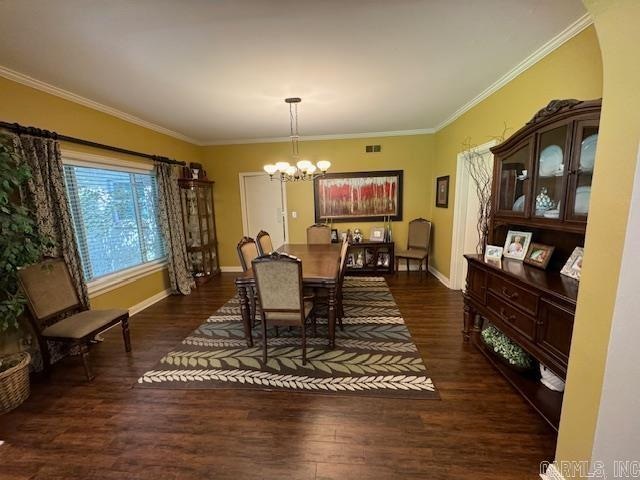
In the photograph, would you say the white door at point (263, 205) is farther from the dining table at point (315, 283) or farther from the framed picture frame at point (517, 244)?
the framed picture frame at point (517, 244)

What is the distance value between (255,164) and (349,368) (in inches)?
162

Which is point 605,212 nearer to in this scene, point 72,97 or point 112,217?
point 72,97

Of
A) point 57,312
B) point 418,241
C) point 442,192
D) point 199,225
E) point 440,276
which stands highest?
point 442,192

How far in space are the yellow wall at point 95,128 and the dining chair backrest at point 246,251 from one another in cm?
176

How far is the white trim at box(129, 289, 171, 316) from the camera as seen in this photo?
3572 millimetres

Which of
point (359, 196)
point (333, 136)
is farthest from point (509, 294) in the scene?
point (333, 136)

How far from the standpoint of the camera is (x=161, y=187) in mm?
3930

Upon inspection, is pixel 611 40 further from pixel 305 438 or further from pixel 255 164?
pixel 255 164

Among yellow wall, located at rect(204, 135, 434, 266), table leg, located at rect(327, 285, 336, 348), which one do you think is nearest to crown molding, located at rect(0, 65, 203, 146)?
yellow wall, located at rect(204, 135, 434, 266)

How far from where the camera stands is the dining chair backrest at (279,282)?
219 centimetres

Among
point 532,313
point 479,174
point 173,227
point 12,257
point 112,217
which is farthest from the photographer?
point 173,227

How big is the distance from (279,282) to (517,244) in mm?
1976

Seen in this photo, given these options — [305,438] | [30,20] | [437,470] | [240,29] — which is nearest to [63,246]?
[30,20]

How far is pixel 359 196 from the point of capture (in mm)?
5043
